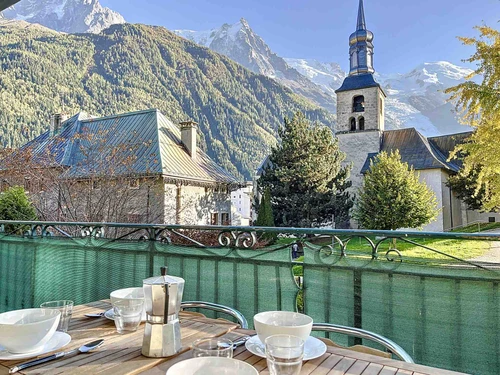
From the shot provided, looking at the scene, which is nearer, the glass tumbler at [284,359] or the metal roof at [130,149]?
the glass tumbler at [284,359]

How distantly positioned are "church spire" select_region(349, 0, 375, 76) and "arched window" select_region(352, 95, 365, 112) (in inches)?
99.2

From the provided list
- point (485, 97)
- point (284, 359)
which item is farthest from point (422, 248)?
point (485, 97)

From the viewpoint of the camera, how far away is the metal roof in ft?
39.5

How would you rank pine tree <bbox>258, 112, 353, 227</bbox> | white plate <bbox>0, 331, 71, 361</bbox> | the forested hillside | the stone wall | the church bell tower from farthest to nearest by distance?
the forested hillside
the church bell tower
pine tree <bbox>258, 112, 353, 227</bbox>
the stone wall
white plate <bbox>0, 331, 71, 361</bbox>

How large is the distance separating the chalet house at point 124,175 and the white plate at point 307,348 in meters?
10.7

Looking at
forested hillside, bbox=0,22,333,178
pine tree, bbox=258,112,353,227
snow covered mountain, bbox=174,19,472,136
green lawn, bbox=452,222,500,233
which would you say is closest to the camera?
pine tree, bbox=258,112,353,227

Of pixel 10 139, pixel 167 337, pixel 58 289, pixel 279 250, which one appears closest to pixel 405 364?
pixel 167 337


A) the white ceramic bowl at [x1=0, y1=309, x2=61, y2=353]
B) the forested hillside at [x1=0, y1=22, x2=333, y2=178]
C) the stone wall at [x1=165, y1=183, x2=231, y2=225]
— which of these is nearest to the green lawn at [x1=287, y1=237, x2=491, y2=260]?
the white ceramic bowl at [x1=0, y1=309, x2=61, y2=353]

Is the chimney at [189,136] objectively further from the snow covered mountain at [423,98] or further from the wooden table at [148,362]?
the snow covered mountain at [423,98]

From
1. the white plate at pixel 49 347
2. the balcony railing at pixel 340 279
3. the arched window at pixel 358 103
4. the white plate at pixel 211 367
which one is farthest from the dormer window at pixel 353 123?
the white plate at pixel 211 367

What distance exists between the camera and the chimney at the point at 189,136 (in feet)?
61.8

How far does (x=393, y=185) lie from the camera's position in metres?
18.2

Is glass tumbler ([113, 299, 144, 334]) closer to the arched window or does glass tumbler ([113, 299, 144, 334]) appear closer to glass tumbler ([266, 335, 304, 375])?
glass tumbler ([266, 335, 304, 375])

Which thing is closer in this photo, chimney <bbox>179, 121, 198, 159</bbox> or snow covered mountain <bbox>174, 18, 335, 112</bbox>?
chimney <bbox>179, 121, 198, 159</bbox>
